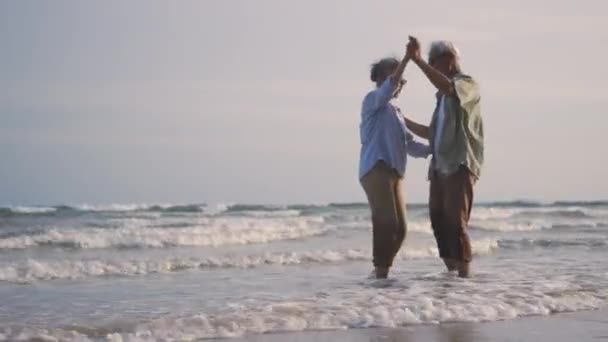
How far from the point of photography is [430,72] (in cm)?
611

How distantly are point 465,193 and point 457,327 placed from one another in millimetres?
1384

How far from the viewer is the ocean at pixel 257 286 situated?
5.32m

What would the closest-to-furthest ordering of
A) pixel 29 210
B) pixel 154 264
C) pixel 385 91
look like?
pixel 385 91 < pixel 154 264 < pixel 29 210

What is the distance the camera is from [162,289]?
7324 millimetres

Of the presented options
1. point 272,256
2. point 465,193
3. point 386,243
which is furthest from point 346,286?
point 272,256

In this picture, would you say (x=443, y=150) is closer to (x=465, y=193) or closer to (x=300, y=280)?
(x=465, y=193)

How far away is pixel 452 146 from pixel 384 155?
50cm

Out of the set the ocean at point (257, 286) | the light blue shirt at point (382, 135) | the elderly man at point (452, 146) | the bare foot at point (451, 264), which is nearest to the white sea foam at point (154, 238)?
the ocean at point (257, 286)

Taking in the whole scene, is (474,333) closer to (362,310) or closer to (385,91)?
(362,310)

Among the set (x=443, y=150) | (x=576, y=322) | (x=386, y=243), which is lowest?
(x=576, y=322)

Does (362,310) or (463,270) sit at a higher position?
(463,270)

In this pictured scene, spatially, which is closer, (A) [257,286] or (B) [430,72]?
(B) [430,72]

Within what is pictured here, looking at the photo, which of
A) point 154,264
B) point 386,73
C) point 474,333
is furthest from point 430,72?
point 154,264

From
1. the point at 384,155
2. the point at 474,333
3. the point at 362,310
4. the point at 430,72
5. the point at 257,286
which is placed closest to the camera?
the point at 474,333
